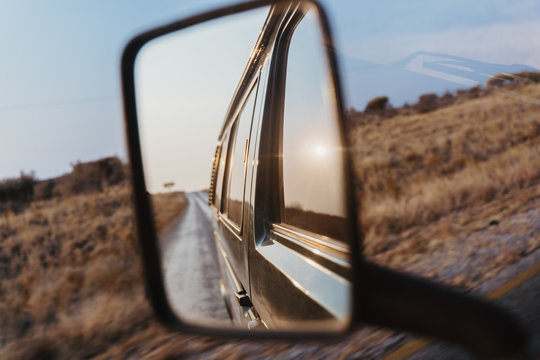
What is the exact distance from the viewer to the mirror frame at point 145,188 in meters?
1.35

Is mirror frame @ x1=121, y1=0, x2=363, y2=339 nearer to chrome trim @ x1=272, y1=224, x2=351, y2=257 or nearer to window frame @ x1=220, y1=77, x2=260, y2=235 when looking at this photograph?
chrome trim @ x1=272, y1=224, x2=351, y2=257

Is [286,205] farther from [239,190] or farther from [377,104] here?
[377,104]

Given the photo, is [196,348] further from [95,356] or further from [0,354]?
[0,354]

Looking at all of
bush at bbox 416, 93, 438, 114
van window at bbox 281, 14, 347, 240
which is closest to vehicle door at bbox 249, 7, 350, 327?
van window at bbox 281, 14, 347, 240

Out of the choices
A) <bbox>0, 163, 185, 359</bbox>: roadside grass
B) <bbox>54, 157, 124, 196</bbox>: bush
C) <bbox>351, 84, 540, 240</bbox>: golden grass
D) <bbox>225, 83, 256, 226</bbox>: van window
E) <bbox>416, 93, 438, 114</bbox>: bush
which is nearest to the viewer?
<bbox>225, 83, 256, 226</bbox>: van window

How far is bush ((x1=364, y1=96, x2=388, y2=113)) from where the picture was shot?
44.8 m

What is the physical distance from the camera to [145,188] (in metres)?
2.00

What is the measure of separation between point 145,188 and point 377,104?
4465cm

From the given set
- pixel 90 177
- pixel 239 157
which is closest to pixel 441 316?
pixel 239 157

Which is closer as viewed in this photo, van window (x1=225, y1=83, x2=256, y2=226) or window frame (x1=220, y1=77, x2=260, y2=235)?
window frame (x1=220, y1=77, x2=260, y2=235)

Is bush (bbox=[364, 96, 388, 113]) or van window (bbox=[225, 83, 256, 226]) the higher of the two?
bush (bbox=[364, 96, 388, 113])

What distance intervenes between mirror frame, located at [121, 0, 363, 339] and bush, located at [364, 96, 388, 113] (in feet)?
143

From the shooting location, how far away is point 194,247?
1381 cm

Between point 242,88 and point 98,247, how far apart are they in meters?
15.8
